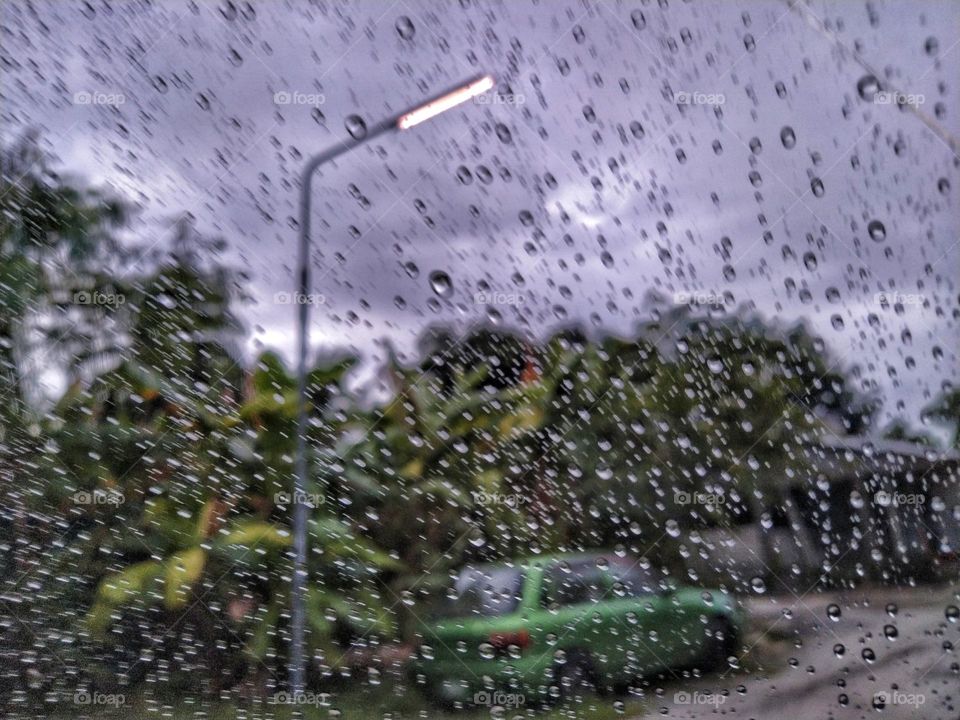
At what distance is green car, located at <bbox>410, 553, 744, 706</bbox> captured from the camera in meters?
1.20

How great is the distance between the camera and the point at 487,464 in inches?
48.8

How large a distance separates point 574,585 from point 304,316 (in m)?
0.59

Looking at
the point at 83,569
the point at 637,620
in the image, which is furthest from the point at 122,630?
the point at 637,620

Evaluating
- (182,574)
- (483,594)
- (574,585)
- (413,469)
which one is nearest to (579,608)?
(574,585)

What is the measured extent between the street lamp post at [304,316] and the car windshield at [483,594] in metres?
0.22

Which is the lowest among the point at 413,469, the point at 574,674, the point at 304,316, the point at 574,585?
the point at 574,674

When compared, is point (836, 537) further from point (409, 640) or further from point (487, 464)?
point (409, 640)

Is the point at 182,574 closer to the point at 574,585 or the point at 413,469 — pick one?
the point at 413,469

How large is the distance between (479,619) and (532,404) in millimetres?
343

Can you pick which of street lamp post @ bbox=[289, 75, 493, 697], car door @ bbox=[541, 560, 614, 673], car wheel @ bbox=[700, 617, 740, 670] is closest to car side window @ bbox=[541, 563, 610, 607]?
car door @ bbox=[541, 560, 614, 673]

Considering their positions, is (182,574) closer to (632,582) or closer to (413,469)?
(413,469)

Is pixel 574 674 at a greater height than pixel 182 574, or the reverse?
pixel 182 574

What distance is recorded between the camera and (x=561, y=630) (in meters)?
1.18

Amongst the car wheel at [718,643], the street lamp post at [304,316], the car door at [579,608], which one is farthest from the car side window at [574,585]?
the street lamp post at [304,316]
